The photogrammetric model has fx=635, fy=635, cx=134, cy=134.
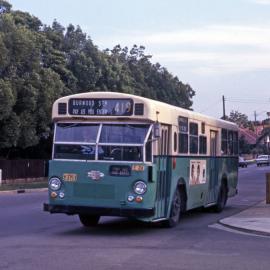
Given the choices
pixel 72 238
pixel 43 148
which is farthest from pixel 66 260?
pixel 43 148

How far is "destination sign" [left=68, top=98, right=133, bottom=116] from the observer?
13500 mm

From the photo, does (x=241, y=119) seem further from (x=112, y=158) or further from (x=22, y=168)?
(x=112, y=158)

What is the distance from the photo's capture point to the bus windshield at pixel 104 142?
13336mm

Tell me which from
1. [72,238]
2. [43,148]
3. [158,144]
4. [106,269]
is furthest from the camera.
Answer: [43,148]

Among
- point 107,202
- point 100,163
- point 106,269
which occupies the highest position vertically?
point 100,163

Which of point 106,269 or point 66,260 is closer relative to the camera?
point 106,269

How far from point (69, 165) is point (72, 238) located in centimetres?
157

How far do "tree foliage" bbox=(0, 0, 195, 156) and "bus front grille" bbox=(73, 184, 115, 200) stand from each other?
2176cm

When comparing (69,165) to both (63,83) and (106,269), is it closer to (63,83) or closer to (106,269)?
(106,269)

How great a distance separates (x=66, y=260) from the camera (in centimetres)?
1016

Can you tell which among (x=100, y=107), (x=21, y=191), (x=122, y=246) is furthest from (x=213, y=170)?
(x=21, y=191)

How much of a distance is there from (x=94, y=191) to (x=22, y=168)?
93.8ft

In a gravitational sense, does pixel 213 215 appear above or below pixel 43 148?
below

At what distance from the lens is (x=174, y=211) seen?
1491cm
